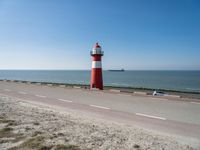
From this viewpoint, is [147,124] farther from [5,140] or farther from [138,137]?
[5,140]

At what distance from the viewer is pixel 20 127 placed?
21.2 feet

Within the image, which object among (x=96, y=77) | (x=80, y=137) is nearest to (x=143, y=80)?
(x=96, y=77)

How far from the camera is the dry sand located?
4.99 meters

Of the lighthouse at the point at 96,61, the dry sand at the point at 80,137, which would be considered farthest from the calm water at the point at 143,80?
the dry sand at the point at 80,137

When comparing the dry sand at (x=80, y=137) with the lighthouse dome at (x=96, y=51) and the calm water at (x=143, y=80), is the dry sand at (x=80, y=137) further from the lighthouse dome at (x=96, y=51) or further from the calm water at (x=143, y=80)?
the calm water at (x=143, y=80)

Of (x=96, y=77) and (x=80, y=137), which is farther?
(x=96, y=77)

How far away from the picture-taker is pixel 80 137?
18.7 feet

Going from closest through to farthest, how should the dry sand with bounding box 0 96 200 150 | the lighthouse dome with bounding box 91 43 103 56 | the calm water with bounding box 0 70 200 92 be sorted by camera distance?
the dry sand with bounding box 0 96 200 150, the lighthouse dome with bounding box 91 43 103 56, the calm water with bounding box 0 70 200 92

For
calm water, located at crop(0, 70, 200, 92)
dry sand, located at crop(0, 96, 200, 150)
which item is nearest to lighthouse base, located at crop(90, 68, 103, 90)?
dry sand, located at crop(0, 96, 200, 150)

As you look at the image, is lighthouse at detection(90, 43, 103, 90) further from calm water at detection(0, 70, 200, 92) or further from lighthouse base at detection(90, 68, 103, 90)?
calm water at detection(0, 70, 200, 92)

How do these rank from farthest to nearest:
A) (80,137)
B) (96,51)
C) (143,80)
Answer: (143,80)
(96,51)
(80,137)

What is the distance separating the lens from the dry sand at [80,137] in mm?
4992

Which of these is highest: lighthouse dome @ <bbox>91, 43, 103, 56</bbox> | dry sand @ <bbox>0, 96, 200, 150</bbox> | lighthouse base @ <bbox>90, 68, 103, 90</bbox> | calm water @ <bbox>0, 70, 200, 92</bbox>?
lighthouse dome @ <bbox>91, 43, 103, 56</bbox>

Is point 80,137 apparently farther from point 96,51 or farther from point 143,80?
point 143,80
